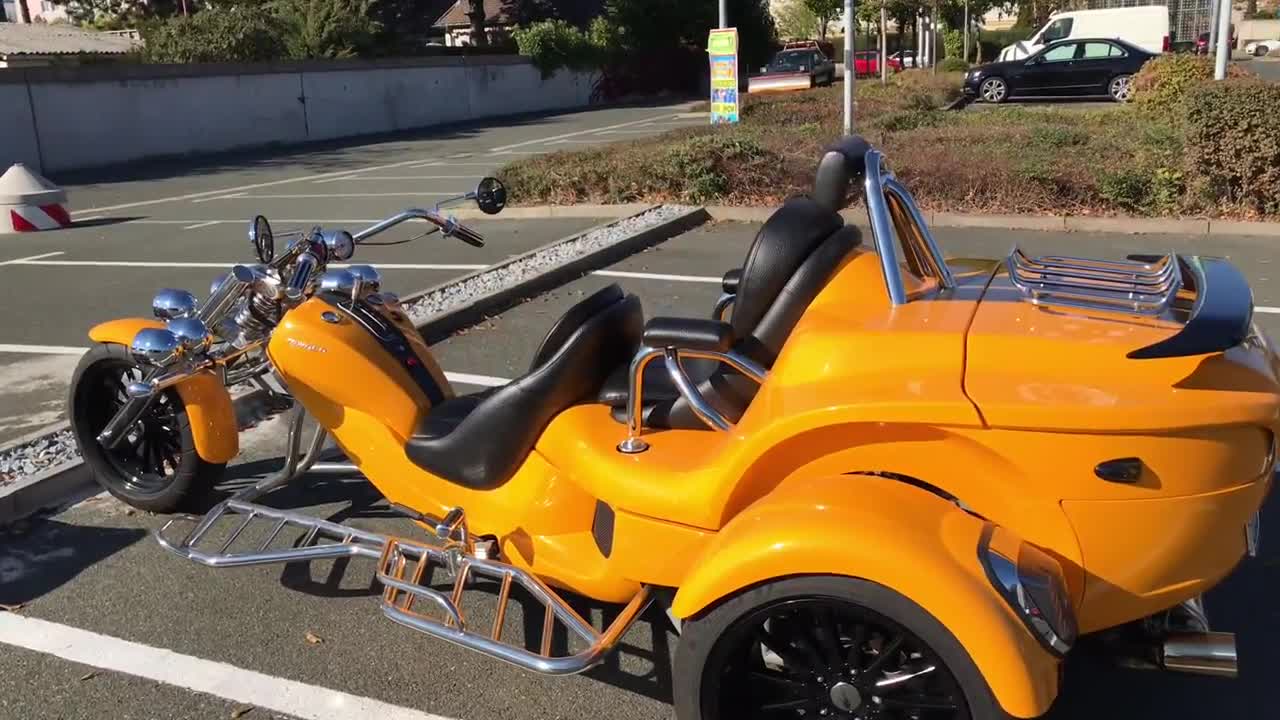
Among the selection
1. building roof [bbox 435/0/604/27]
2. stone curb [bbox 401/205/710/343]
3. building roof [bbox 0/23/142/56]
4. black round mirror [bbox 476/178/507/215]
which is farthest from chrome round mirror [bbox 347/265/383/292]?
building roof [bbox 435/0/604/27]

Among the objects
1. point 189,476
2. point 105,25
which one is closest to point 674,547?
point 189,476

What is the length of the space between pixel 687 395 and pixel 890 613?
83 cm

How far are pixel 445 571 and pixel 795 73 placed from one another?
28688 mm

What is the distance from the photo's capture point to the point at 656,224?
10.1 metres

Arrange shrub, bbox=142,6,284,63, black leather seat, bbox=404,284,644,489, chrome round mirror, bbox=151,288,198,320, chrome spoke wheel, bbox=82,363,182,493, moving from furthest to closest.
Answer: shrub, bbox=142,6,284,63 < chrome spoke wheel, bbox=82,363,182,493 < chrome round mirror, bbox=151,288,198,320 < black leather seat, bbox=404,284,644,489

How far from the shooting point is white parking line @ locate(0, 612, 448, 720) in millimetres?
2926

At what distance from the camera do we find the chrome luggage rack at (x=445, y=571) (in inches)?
109

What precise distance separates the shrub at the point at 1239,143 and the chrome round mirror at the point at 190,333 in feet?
29.2

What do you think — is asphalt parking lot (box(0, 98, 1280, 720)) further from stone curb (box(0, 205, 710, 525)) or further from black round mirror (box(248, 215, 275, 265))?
black round mirror (box(248, 215, 275, 265))

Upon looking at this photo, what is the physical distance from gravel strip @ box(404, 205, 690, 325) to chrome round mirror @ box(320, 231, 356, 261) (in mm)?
2837

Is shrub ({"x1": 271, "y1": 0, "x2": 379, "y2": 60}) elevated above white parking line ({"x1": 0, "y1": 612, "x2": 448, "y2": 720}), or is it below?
above

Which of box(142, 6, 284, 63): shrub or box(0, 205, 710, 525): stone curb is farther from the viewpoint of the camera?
box(142, 6, 284, 63): shrub

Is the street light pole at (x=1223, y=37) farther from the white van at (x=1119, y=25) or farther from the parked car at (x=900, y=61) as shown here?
the parked car at (x=900, y=61)

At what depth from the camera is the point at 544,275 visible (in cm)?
803
